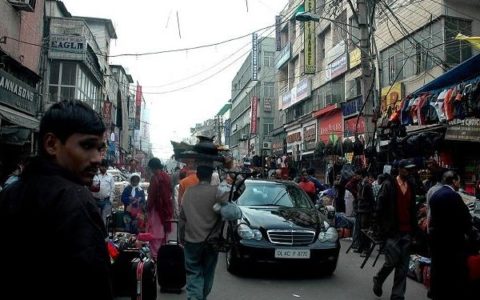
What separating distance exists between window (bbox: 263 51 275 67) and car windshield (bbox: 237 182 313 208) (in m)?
49.9

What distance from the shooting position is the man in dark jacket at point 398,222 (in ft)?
19.7

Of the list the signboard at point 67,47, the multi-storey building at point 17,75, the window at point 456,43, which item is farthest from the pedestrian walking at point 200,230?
the signboard at point 67,47

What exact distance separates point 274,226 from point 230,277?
1.14 metres

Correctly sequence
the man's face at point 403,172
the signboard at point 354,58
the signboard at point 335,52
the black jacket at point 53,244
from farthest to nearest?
the signboard at point 335,52, the signboard at point 354,58, the man's face at point 403,172, the black jacket at point 53,244

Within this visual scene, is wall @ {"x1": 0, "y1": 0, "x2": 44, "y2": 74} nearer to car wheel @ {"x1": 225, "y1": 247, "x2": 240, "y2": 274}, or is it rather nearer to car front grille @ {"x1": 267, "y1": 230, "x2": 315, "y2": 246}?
car wheel @ {"x1": 225, "y1": 247, "x2": 240, "y2": 274}

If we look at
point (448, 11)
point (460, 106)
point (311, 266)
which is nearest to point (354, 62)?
point (448, 11)

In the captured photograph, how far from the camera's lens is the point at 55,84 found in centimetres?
2708

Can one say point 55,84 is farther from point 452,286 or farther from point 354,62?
point 452,286

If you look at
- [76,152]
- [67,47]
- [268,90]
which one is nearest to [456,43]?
[76,152]

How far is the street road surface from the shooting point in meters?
6.52

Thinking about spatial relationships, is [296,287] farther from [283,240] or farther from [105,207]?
[105,207]

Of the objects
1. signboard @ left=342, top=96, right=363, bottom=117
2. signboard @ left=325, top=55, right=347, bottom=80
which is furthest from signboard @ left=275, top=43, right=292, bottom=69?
signboard @ left=342, top=96, right=363, bottom=117

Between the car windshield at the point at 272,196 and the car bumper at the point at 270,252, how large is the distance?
4.29 feet

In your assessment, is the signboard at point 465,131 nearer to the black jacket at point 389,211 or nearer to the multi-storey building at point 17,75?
the black jacket at point 389,211
